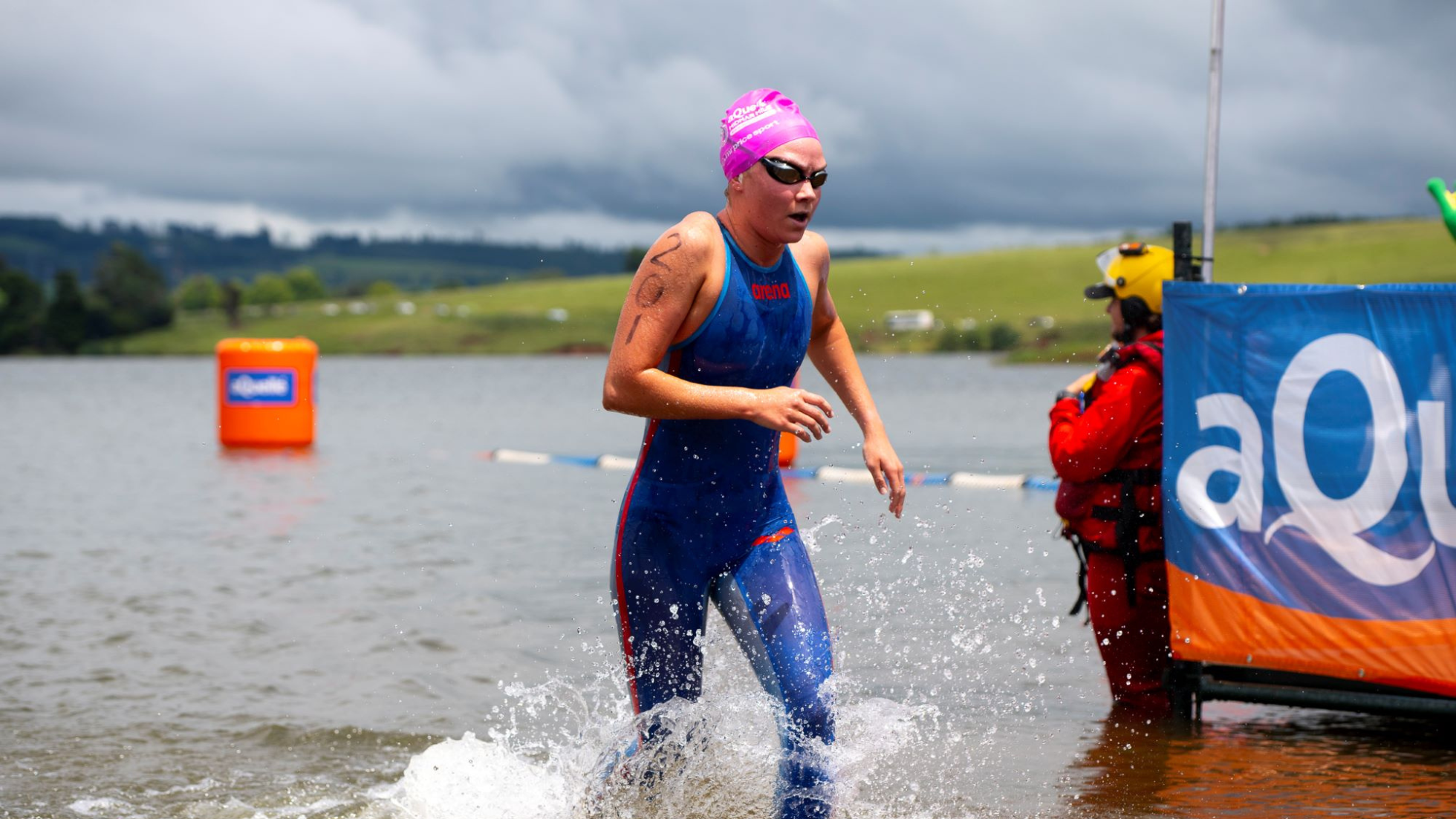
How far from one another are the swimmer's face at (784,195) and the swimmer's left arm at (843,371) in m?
0.36

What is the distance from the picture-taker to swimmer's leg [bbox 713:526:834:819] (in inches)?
166

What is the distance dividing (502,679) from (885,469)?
4.32 m

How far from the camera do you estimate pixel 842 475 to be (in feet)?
57.7

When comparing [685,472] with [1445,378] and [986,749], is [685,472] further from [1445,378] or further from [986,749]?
[1445,378]

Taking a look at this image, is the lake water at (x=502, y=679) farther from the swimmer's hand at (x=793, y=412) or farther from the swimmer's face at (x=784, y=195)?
the swimmer's face at (x=784, y=195)

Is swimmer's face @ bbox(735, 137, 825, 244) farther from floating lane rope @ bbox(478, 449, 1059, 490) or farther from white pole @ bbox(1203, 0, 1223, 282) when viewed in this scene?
floating lane rope @ bbox(478, 449, 1059, 490)

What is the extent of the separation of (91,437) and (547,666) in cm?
2406

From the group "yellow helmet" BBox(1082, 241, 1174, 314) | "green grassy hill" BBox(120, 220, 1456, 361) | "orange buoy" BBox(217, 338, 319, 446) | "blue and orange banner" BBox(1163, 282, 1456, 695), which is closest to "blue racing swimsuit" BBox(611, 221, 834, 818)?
"blue and orange banner" BBox(1163, 282, 1456, 695)

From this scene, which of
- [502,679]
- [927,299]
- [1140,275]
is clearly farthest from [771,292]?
[927,299]

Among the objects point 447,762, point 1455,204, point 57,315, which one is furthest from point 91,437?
point 57,315

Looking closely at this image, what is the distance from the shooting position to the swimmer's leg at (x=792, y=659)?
166 inches

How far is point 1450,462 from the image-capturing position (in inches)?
220

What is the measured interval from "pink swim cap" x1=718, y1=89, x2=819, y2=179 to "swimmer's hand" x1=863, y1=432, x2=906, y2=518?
35.1 inches

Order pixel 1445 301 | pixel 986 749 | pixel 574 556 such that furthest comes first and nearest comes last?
pixel 574 556
pixel 986 749
pixel 1445 301
